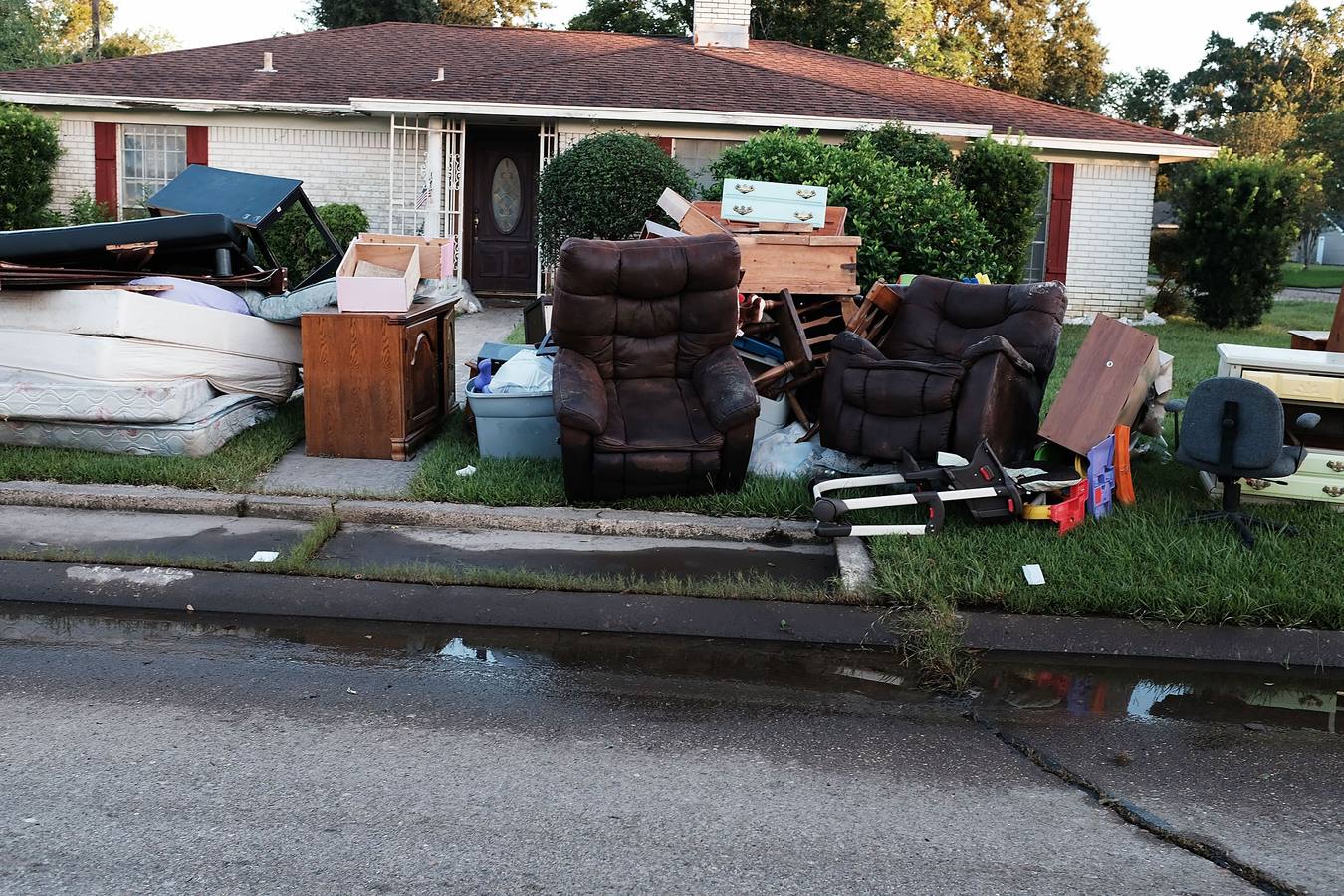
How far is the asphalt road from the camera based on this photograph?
332cm

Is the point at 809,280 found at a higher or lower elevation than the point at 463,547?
higher

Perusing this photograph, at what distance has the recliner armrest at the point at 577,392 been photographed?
666 centimetres

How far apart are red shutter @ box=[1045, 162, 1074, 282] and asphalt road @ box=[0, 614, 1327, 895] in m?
13.5

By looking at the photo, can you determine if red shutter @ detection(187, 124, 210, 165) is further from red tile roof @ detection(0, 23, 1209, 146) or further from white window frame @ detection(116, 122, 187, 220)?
red tile roof @ detection(0, 23, 1209, 146)

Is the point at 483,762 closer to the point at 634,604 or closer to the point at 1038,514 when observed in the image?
the point at 634,604

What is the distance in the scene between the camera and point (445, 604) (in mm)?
5605

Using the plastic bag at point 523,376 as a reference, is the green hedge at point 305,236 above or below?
above

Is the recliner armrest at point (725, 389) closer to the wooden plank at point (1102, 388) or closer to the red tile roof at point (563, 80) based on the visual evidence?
the wooden plank at point (1102, 388)

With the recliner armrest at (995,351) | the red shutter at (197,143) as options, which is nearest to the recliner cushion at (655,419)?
the recliner armrest at (995,351)

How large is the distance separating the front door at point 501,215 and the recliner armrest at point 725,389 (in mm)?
10534

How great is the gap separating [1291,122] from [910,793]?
40.8m

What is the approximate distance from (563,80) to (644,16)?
15008mm

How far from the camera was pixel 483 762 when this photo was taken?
4.03 m

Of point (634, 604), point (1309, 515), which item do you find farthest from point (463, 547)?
point (1309, 515)
